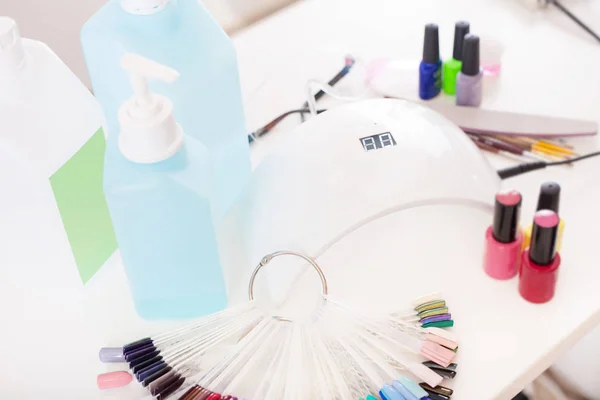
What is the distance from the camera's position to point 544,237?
20.0 inches

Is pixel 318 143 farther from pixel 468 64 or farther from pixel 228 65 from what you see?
pixel 468 64

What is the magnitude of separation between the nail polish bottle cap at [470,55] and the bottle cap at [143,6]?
12.3 inches

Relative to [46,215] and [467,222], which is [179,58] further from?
[467,222]

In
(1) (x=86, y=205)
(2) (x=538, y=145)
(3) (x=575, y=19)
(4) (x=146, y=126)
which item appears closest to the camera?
(4) (x=146, y=126)

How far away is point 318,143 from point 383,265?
0.37ft

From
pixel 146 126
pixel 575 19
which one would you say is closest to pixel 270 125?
pixel 146 126

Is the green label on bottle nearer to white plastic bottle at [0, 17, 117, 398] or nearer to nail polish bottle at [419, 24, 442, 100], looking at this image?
white plastic bottle at [0, 17, 117, 398]

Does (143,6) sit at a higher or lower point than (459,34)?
higher

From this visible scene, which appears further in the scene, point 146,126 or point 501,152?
point 501,152

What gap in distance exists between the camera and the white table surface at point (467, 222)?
0.52 m

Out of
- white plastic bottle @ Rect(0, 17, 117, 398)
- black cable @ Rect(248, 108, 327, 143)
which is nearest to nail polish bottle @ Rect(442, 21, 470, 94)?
black cable @ Rect(248, 108, 327, 143)

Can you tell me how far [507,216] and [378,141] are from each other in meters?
0.12

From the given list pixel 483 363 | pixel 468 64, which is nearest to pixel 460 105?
pixel 468 64

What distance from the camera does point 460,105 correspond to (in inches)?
29.1
